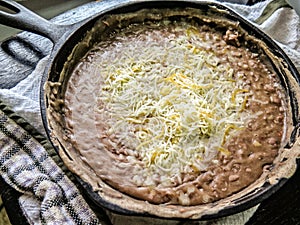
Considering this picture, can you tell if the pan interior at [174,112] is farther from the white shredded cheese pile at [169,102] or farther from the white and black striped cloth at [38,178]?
the white and black striped cloth at [38,178]

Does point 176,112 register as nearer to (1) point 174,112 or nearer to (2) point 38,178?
(1) point 174,112

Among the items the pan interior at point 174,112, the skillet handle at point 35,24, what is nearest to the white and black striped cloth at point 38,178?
the pan interior at point 174,112

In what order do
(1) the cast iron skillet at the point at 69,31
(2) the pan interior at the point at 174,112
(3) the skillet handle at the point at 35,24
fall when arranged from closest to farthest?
1. (2) the pan interior at the point at 174,112
2. (1) the cast iron skillet at the point at 69,31
3. (3) the skillet handle at the point at 35,24

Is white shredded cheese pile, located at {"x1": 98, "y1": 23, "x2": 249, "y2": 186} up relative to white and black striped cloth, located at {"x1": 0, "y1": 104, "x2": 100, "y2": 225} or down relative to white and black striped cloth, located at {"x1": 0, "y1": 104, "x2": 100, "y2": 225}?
up

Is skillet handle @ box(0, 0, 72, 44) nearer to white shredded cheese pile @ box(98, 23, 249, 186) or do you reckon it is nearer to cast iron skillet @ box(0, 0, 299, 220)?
cast iron skillet @ box(0, 0, 299, 220)

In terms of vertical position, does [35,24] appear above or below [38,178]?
above

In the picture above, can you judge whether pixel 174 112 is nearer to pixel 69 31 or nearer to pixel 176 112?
pixel 176 112

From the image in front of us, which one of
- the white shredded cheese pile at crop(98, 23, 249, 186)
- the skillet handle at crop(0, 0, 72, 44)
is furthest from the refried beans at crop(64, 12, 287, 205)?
the skillet handle at crop(0, 0, 72, 44)

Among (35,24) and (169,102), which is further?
(35,24)

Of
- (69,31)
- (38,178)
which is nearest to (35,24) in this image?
(69,31)
